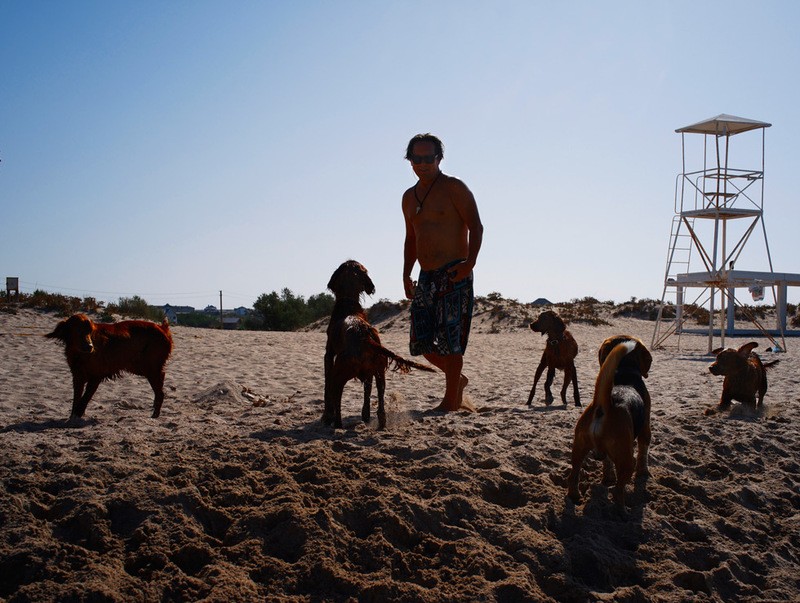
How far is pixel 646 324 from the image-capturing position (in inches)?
1165

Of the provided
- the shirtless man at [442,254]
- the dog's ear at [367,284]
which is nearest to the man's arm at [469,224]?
the shirtless man at [442,254]

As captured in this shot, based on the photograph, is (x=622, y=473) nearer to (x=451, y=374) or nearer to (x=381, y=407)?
(x=381, y=407)

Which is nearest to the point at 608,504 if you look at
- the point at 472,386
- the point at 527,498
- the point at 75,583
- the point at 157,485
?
the point at 527,498

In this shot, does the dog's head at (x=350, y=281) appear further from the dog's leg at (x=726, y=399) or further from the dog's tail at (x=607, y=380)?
the dog's leg at (x=726, y=399)

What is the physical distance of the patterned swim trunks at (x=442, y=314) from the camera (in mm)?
6055

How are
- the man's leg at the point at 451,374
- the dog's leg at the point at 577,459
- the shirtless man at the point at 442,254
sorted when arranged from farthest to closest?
the man's leg at the point at 451,374, the shirtless man at the point at 442,254, the dog's leg at the point at 577,459

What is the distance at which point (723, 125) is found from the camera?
1584 centimetres

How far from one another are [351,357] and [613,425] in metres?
2.19

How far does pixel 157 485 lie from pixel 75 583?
34.1 inches

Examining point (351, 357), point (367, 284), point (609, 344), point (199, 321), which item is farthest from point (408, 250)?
point (199, 321)

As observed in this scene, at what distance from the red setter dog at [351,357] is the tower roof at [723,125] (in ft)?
42.4

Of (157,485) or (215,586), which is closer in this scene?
(215,586)

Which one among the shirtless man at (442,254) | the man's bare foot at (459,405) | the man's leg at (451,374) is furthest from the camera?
the man's bare foot at (459,405)

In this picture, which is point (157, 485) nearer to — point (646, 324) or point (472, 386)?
point (472, 386)
